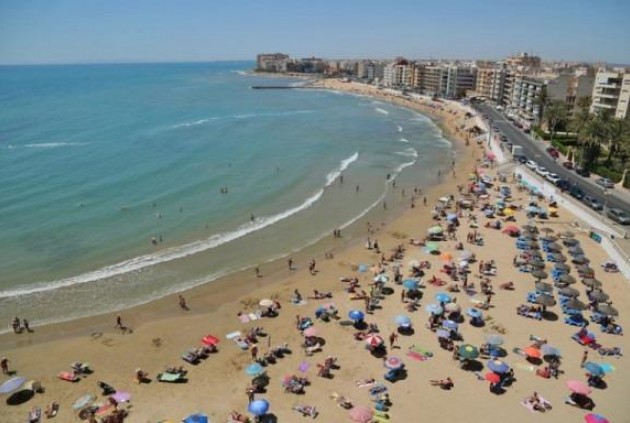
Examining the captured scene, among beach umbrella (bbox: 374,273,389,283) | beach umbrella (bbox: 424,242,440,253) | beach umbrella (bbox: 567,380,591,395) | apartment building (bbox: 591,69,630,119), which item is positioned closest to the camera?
beach umbrella (bbox: 567,380,591,395)

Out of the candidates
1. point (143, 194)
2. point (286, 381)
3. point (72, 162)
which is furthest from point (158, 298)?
point (72, 162)

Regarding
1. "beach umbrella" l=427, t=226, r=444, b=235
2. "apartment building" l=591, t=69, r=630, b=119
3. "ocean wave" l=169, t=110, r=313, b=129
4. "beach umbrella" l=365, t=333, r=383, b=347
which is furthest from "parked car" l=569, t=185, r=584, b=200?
"ocean wave" l=169, t=110, r=313, b=129

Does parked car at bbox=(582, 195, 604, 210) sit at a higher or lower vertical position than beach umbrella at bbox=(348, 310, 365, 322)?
higher

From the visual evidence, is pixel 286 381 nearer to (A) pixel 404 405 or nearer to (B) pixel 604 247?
(A) pixel 404 405

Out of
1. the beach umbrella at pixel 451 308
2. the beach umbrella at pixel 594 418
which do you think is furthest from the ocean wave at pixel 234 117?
the beach umbrella at pixel 594 418

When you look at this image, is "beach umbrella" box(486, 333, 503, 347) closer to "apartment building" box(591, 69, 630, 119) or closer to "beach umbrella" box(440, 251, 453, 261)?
"beach umbrella" box(440, 251, 453, 261)

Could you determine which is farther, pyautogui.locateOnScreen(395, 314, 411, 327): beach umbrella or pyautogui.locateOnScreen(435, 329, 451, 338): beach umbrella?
pyautogui.locateOnScreen(395, 314, 411, 327): beach umbrella

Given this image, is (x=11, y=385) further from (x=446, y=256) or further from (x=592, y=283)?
(x=592, y=283)

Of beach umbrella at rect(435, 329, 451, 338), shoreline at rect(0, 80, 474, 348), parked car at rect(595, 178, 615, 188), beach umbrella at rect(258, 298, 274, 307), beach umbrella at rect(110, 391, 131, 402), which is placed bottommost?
shoreline at rect(0, 80, 474, 348)
